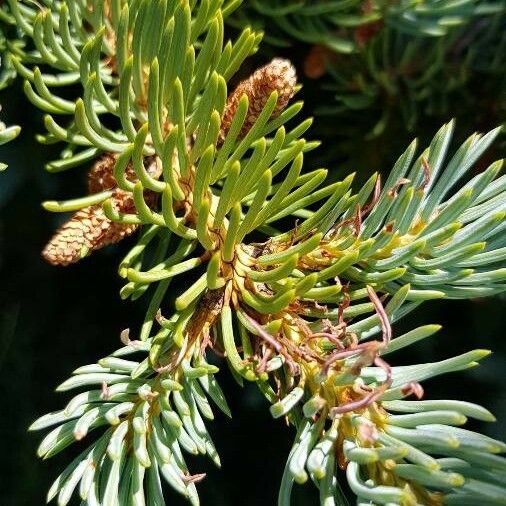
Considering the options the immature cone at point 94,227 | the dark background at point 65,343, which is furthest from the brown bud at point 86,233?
the dark background at point 65,343

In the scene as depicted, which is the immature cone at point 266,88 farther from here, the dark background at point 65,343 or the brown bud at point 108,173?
the dark background at point 65,343

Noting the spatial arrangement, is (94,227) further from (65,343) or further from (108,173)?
(65,343)

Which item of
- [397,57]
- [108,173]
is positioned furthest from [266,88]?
[397,57]

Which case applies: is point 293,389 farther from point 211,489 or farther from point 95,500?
point 211,489

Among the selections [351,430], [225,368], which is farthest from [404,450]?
[225,368]

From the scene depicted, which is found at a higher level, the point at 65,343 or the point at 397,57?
the point at 397,57

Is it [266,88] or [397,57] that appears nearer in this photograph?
[266,88]
